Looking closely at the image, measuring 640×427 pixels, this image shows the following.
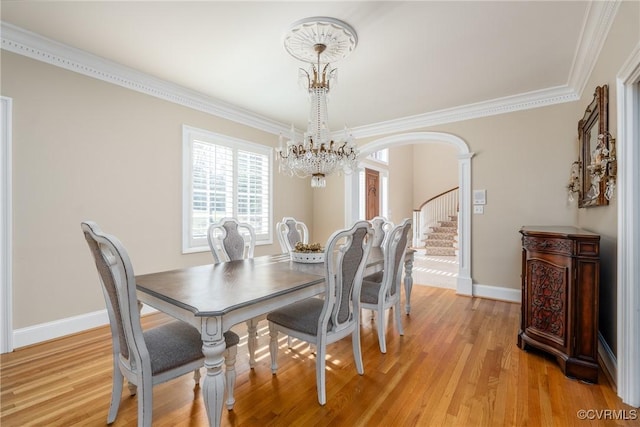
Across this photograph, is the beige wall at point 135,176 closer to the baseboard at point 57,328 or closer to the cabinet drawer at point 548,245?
the baseboard at point 57,328

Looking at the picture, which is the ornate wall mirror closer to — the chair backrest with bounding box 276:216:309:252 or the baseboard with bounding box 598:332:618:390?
the baseboard with bounding box 598:332:618:390

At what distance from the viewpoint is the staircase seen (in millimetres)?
7781

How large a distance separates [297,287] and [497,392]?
1518 millimetres

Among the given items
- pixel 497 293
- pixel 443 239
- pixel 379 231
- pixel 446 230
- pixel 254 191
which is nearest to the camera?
pixel 379 231

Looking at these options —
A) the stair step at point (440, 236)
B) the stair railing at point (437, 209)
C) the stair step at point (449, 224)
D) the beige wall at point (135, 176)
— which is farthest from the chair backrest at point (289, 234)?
the stair step at point (449, 224)

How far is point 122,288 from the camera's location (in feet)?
4.27

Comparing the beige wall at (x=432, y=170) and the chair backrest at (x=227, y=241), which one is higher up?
the beige wall at (x=432, y=170)

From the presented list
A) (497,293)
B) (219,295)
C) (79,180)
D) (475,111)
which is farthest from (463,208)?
(79,180)

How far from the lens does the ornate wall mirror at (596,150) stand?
211 centimetres

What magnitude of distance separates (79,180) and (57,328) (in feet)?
4.64

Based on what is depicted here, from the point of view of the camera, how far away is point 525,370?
2172 millimetres

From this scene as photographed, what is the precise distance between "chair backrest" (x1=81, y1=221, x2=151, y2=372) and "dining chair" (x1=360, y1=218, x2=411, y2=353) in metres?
1.75

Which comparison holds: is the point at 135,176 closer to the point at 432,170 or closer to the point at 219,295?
the point at 219,295

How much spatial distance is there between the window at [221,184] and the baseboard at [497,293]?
129 inches
